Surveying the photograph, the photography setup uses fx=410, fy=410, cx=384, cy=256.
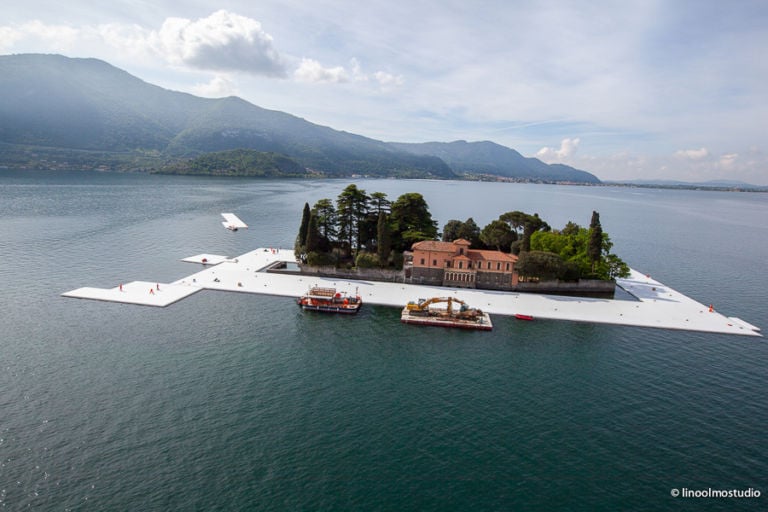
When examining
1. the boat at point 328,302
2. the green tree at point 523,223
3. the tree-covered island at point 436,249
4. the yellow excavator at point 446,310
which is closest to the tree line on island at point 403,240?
the tree-covered island at point 436,249

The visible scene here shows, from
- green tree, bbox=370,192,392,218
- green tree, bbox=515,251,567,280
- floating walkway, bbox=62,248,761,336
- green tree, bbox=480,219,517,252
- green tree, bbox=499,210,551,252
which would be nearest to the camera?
floating walkway, bbox=62,248,761,336

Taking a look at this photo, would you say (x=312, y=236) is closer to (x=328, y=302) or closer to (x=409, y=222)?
(x=328, y=302)

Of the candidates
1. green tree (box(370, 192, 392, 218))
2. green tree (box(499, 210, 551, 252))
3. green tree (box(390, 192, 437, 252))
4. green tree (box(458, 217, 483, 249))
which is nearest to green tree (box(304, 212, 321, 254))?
green tree (box(370, 192, 392, 218))

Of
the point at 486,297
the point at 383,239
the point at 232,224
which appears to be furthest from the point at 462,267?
the point at 232,224

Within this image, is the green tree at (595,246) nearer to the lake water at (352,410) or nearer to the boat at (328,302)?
the lake water at (352,410)

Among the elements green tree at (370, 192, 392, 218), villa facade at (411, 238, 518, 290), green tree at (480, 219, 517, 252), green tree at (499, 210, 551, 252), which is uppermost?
green tree at (370, 192, 392, 218)

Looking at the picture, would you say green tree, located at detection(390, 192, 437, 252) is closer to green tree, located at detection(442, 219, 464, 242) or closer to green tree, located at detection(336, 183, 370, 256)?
green tree, located at detection(336, 183, 370, 256)

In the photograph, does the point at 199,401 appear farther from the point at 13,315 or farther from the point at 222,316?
the point at 13,315
